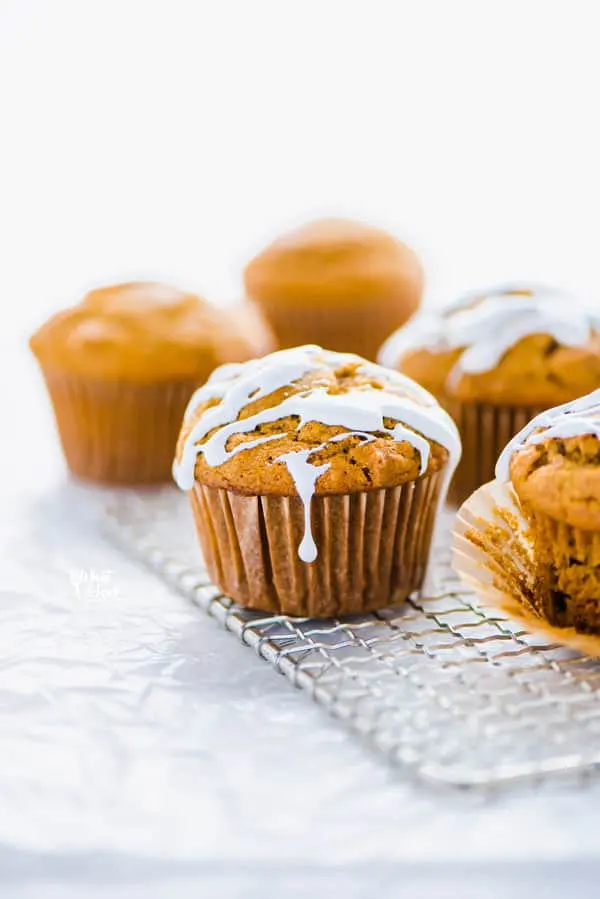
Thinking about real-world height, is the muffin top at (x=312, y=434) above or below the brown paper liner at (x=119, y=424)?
above

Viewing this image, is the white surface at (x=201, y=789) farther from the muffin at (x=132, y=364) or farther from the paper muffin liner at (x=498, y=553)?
the muffin at (x=132, y=364)

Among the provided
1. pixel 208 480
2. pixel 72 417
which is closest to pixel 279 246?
pixel 72 417

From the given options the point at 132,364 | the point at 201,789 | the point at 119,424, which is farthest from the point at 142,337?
the point at 201,789

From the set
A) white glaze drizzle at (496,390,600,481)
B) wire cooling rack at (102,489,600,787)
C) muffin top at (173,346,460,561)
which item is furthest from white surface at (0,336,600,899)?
white glaze drizzle at (496,390,600,481)

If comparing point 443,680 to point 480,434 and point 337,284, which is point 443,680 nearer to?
point 480,434

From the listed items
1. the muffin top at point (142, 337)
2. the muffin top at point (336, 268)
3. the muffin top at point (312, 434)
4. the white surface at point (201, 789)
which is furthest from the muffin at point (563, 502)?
the muffin top at point (336, 268)

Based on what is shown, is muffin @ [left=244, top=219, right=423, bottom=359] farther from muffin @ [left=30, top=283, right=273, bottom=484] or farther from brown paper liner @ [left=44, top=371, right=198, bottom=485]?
brown paper liner @ [left=44, top=371, right=198, bottom=485]
